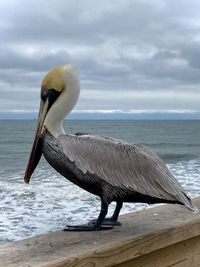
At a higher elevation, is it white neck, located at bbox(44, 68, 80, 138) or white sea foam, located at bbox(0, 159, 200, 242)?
white neck, located at bbox(44, 68, 80, 138)

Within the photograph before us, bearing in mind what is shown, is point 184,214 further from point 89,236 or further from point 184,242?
point 89,236

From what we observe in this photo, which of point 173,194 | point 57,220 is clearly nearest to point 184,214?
point 173,194

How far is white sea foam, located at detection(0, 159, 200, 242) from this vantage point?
22.0 ft

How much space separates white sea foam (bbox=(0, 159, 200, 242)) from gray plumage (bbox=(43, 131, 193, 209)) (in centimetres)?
430

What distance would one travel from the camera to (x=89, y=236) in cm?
202

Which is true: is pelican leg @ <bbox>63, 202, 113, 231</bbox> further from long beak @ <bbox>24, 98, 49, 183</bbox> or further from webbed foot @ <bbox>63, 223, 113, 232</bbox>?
long beak @ <bbox>24, 98, 49, 183</bbox>

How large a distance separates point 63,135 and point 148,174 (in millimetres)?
424

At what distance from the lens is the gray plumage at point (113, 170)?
80.7 inches

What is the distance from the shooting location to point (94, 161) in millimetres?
2109

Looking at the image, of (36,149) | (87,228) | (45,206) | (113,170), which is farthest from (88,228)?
(45,206)

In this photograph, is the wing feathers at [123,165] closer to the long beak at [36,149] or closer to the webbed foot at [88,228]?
the long beak at [36,149]

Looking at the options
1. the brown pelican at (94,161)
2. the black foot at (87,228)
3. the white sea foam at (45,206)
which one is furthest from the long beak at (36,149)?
the white sea foam at (45,206)

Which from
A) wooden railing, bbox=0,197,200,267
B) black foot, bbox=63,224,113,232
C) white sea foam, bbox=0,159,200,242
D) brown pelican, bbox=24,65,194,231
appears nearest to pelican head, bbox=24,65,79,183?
brown pelican, bbox=24,65,194,231

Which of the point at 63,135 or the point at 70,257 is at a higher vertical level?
the point at 63,135
